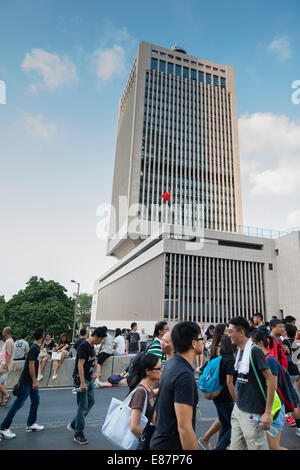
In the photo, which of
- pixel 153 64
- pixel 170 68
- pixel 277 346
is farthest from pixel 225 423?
pixel 170 68

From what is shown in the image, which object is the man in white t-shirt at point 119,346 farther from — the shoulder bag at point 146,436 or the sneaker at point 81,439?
the shoulder bag at point 146,436

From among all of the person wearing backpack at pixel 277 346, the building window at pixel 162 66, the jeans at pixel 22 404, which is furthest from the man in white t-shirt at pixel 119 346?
the building window at pixel 162 66

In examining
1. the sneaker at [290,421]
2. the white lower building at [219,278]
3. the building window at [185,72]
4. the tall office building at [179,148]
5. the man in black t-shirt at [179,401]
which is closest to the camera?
the man in black t-shirt at [179,401]

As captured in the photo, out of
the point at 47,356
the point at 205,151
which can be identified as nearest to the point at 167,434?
the point at 47,356

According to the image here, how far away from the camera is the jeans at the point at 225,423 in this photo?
141 inches

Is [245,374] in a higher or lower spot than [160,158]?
lower

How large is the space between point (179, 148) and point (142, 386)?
2618 inches

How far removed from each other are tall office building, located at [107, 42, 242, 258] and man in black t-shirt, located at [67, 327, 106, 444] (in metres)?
51.8

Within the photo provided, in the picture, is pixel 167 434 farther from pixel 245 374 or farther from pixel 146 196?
pixel 146 196

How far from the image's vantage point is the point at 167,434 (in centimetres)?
203

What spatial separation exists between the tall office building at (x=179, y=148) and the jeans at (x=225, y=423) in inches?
2096

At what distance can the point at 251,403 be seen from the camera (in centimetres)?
300

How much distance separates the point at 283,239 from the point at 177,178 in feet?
101

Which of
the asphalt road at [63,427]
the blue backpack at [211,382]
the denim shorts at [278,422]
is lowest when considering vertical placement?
the asphalt road at [63,427]
